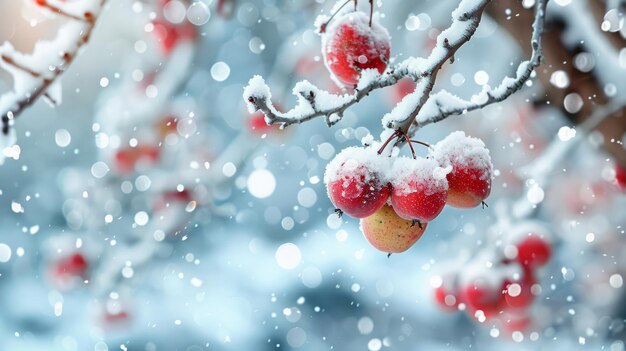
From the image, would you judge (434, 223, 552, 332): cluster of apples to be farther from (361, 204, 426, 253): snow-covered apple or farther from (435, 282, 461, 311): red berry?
(361, 204, 426, 253): snow-covered apple

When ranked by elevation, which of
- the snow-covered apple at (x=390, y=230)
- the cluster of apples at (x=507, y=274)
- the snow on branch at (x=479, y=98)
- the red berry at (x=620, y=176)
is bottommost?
the snow-covered apple at (x=390, y=230)

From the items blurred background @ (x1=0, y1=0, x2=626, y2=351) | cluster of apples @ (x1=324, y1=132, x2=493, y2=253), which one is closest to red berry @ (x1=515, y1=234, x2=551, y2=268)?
blurred background @ (x1=0, y1=0, x2=626, y2=351)

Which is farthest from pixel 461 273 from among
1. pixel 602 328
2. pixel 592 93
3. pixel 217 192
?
pixel 602 328

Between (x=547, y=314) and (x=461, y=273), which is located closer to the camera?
(x=461, y=273)

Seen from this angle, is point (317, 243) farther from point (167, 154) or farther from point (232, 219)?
point (167, 154)

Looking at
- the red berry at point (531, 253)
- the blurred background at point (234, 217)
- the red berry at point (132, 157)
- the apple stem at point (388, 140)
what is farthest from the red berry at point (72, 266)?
the apple stem at point (388, 140)

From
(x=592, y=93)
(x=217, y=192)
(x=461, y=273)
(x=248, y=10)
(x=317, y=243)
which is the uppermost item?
(x=248, y=10)

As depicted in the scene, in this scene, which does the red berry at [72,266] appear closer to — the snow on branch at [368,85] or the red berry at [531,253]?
the red berry at [531,253]

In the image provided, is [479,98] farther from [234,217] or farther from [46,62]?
[234,217]
